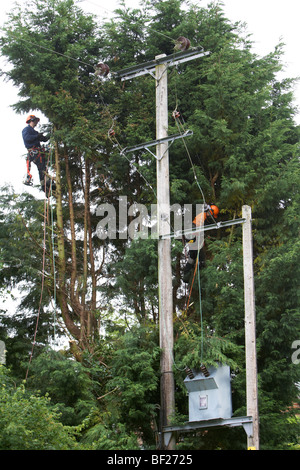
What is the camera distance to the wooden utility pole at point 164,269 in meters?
12.3

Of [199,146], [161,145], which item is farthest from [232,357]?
[199,146]

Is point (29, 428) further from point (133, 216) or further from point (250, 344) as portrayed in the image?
point (133, 216)

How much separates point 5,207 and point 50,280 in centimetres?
209

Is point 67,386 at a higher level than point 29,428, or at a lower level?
higher

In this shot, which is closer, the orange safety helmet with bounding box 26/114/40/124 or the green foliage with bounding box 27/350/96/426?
the green foliage with bounding box 27/350/96/426

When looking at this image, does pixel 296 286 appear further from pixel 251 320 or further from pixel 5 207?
pixel 5 207

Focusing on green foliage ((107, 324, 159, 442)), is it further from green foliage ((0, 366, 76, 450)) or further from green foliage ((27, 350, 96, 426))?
green foliage ((0, 366, 76, 450))

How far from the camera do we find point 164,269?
13047 mm

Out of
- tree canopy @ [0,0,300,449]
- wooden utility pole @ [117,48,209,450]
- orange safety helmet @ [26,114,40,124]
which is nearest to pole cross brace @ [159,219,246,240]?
wooden utility pole @ [117,48,209,450]

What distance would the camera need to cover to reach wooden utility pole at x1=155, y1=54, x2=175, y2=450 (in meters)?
12.3

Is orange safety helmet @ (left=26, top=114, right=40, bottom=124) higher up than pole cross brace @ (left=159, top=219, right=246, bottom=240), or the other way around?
orange safety helmet @ (left=26, top=114, right=40, bottom=124)

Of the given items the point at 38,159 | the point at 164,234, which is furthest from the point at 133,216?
the point at 164,234

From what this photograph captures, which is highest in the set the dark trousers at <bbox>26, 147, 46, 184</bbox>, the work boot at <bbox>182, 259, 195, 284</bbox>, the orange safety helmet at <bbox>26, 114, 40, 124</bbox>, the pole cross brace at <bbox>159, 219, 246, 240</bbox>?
the orange safety helmet at <bbox>26, 114, 40, 124</bbox>

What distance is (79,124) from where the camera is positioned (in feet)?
55.1
